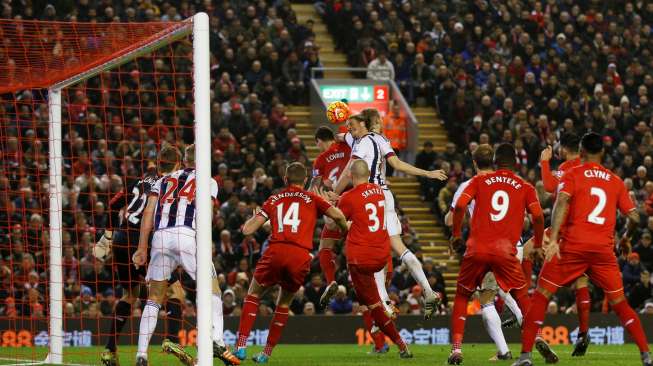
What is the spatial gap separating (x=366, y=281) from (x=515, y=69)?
18451 mm

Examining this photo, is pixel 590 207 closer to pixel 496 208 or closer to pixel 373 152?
pixel 496 208

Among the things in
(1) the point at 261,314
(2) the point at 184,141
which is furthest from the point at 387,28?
(1) the point at 261,314

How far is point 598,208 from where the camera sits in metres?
12.6

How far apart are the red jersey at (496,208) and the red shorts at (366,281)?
4.49 ft

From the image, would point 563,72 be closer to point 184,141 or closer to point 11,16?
point 184,141

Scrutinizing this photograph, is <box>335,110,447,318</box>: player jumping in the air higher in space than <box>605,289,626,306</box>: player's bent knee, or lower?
higher

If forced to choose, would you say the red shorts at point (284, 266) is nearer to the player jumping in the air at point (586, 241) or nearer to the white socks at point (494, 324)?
the white socks at point (494, 324)

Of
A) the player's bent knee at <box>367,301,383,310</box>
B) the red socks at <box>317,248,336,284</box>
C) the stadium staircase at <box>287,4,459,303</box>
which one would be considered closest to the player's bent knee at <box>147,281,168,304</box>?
the player's bent knee at <box>367,301,383,310</box>

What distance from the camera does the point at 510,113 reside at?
2991 centimetres

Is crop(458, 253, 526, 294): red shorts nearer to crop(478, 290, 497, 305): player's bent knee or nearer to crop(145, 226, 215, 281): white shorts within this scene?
crop(478, 290, 497, 305): player's bent knee

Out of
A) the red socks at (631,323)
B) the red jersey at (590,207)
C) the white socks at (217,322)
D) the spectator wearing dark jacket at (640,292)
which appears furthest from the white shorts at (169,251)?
the spectator wearing dark jacket at (640,292)

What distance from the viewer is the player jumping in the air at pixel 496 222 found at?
1288 centimetres

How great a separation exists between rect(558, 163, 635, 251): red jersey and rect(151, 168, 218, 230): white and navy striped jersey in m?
3.58

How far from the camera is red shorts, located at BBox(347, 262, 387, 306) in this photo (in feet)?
45.8
